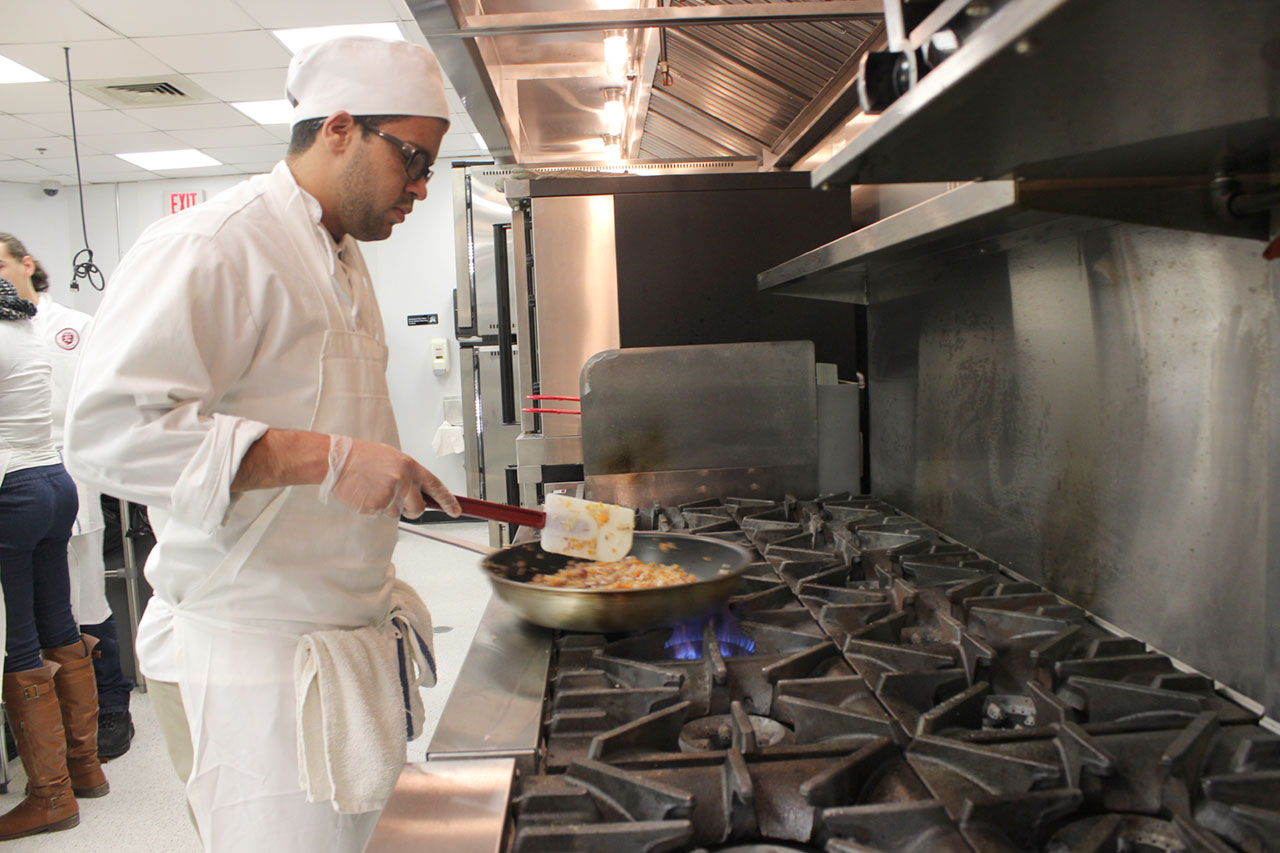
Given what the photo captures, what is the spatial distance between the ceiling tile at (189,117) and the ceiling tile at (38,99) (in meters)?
0.26

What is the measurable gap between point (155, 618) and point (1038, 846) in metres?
1.15

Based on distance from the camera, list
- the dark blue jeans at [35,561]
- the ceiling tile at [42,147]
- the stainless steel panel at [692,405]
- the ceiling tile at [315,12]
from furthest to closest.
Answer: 1. the ceiling tile at [42,147]
2. the ceiling tile at [315,12]
3. the dark blue jeans at [35,561]
4. the stainless steel panel at [692,405]

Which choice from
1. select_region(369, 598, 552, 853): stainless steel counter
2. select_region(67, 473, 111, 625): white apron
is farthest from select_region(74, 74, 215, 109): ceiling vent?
select_region(369, 598, 552, 853): stainless steel counter

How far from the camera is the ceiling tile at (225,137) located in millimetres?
6023

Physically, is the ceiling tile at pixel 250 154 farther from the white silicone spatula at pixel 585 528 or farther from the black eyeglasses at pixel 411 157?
the white silicone spatula at pixel 585 528

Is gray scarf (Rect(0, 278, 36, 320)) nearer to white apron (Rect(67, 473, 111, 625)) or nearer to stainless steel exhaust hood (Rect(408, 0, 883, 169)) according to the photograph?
white apron (Rect(67, 473, 111, 625))

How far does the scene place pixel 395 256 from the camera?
7.05 meters

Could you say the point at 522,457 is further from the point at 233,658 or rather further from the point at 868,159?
the point at 868,159

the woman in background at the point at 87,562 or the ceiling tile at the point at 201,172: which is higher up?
the ceiling tile at the point at 201,172

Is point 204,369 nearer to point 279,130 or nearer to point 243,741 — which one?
point 243,741

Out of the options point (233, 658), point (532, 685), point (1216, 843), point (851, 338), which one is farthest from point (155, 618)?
point (851, 338)

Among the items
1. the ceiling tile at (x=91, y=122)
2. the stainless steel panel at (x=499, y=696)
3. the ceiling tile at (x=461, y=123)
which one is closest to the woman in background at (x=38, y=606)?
the stainless steel panel at (x=499, y=696)

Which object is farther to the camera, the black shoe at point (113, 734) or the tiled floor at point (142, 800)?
the black shoe at point (113, 734)

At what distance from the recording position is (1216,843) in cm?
62
